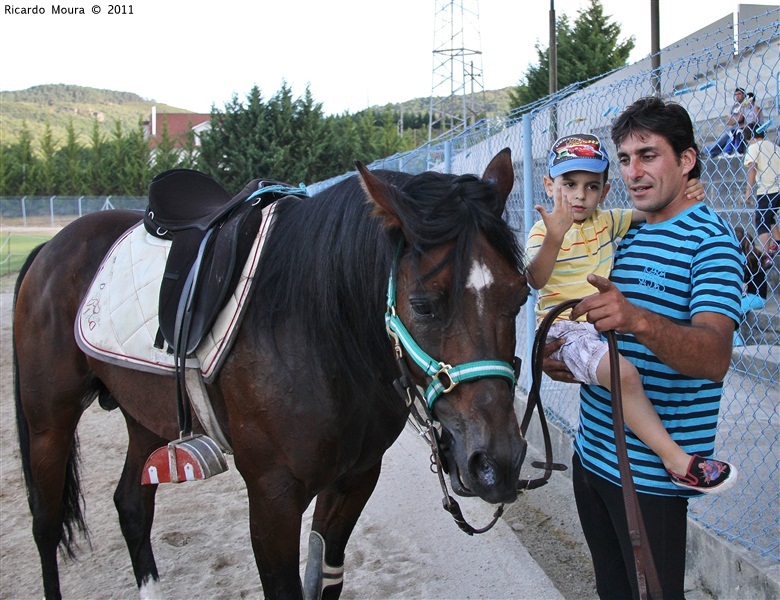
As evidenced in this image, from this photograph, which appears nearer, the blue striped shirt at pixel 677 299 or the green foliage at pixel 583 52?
the blue striped shirt at pixel 677 299

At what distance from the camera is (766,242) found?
434cm

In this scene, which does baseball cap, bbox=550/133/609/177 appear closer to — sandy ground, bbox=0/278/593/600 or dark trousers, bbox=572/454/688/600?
dark trousers, bbox=572/454/688/600

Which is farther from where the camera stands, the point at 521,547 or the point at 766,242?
the point at 766,242

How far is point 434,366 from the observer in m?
1.59

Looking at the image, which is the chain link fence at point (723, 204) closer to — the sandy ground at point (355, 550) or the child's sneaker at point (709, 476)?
the sandy ground at point (355, 550)

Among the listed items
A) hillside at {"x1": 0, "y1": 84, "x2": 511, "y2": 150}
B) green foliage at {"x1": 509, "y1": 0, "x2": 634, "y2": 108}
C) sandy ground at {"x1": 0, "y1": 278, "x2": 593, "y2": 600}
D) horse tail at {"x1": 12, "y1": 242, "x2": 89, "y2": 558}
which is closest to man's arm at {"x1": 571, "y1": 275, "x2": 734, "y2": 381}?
sandy ground at {"x1": 0, "y1": 278, "x2": 593, "y2": 600}

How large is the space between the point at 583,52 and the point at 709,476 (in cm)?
3139

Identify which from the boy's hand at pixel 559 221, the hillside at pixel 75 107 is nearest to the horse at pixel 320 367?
the boy's hand at pixel 559 221

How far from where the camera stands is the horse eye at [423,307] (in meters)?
1.61

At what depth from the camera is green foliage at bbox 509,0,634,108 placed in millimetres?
29172

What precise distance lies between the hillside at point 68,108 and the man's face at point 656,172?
127466 mm

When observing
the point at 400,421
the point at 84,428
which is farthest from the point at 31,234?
the point at 400,421

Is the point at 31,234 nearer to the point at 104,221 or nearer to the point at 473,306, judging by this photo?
the point at 104,221

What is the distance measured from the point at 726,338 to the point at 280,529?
1454mm
